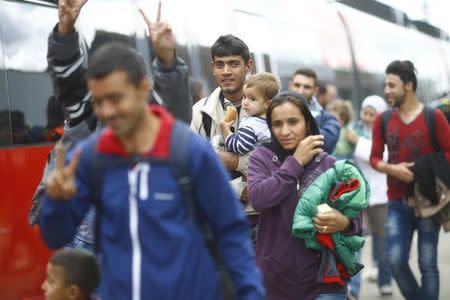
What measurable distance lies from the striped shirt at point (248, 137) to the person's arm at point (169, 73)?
4.23ft

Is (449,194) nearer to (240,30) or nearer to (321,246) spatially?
(321,246)

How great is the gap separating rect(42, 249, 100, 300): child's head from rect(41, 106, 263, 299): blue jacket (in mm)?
479

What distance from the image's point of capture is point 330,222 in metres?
4.76

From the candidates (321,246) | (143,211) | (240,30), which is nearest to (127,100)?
(143,211)

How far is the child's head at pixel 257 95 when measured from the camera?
5363mm

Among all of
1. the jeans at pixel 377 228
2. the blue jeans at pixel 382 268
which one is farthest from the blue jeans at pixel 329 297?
the jeans at pixel 377 228

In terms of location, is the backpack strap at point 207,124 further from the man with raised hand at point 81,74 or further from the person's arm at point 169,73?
the person's arm at point 169,73

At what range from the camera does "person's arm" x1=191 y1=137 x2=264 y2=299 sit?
10.6ft

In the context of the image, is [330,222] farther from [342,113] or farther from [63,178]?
[342,113]

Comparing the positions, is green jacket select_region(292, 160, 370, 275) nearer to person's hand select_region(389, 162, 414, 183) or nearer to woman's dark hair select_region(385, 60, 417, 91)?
person's hand select_region(389, 162, 414, 183)

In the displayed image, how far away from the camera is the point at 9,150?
6453 mm

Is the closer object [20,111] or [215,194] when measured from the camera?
[215,194]

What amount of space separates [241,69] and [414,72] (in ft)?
6.81

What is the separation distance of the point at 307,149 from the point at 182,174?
1.68 metres
